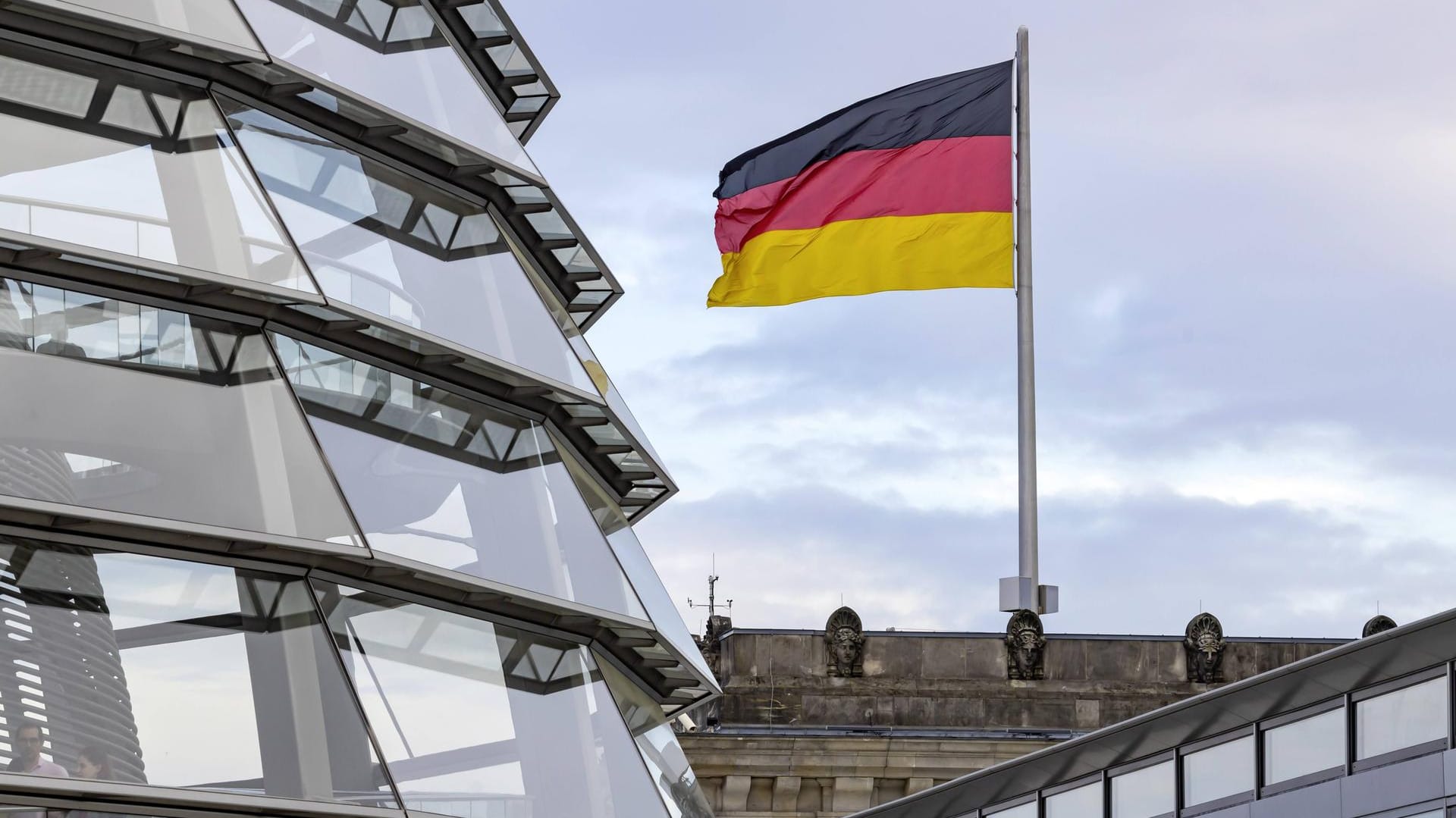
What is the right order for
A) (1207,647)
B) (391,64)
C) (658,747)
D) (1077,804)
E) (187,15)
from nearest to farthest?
(187,15)
(391,64)
(658,747)
(1077,804)
(1207,647)

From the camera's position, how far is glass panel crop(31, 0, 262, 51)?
520 inches

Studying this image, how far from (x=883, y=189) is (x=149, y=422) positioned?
61.6ft

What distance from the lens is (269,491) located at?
501 inches

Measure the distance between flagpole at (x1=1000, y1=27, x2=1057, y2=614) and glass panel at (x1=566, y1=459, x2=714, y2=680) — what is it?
10.0m

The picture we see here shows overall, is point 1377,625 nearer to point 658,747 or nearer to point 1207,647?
point 1207,647

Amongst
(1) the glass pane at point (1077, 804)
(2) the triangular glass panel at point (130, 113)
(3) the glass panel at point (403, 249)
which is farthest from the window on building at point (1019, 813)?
(2) the triangular glass panel at point (130, 113)

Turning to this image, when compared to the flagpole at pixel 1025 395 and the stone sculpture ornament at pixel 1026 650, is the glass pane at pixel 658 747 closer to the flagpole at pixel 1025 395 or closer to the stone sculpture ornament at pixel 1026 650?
the flagpole at pixel 1025 395

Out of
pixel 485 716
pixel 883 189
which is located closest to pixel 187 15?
pixel 485 716

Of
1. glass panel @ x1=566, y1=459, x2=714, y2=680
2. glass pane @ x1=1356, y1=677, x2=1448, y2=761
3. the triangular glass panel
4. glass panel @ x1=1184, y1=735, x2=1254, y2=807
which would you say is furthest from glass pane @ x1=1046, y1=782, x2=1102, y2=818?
the triangular glass panel

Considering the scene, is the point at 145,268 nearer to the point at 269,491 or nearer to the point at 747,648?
the point at 269,491

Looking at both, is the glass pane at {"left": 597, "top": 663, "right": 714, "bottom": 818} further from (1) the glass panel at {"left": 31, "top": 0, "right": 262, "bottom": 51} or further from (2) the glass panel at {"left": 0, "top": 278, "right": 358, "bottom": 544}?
(1) the glass panel at {"left": 31, "top": 0, "right": 262, "bottom": 51}

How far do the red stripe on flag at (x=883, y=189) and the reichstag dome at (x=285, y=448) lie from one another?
46.1 ft

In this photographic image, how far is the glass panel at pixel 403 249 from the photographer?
14.2 metres

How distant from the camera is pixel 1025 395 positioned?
2917cm
